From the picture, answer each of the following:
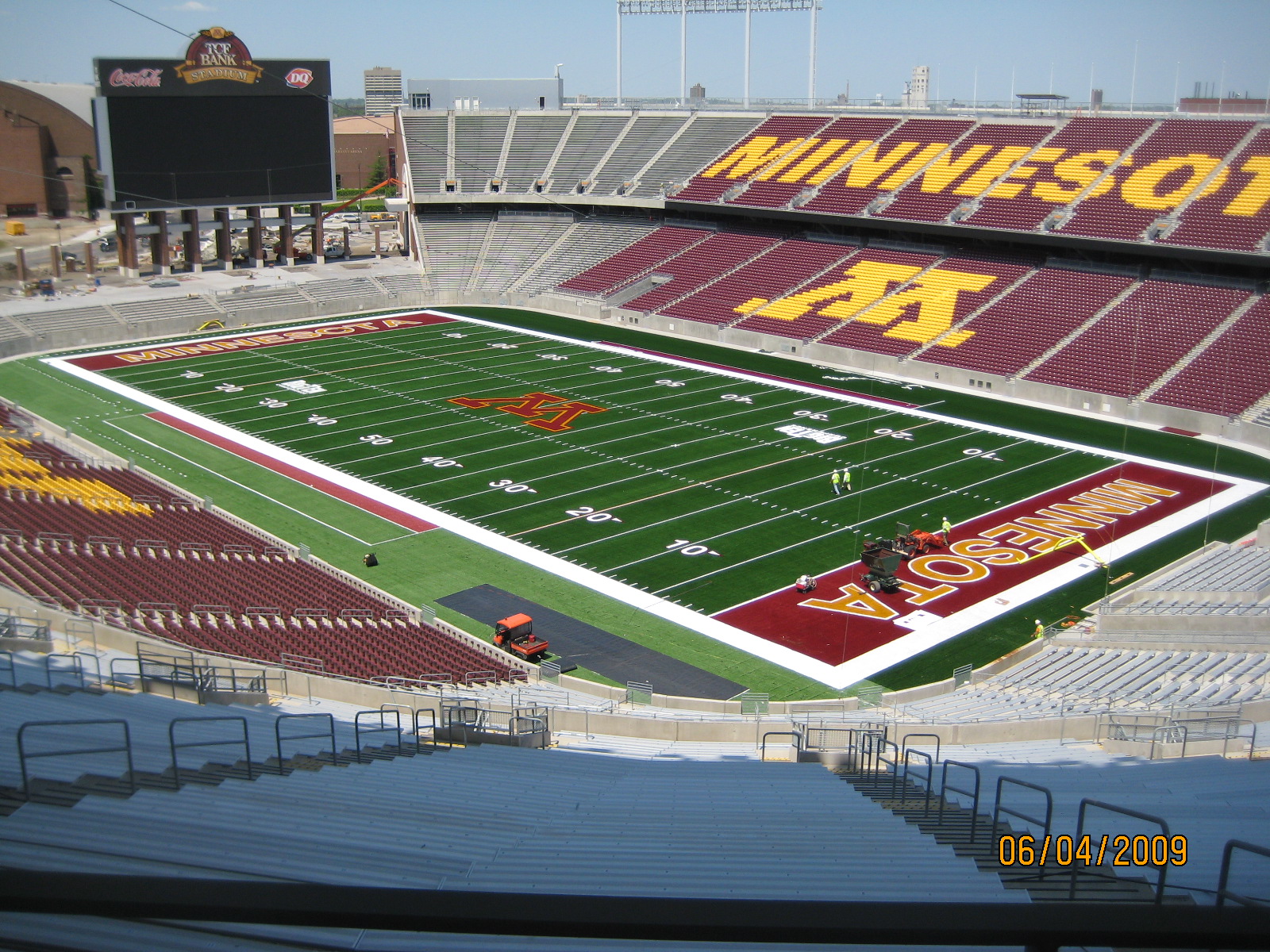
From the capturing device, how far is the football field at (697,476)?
862 inches

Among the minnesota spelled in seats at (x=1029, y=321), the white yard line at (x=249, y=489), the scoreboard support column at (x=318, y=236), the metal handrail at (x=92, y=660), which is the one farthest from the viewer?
the scoreboard support column at (x=318, y=236)

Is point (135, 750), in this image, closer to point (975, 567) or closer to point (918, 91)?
point (975, 567)

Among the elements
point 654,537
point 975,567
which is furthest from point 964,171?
point 654,537

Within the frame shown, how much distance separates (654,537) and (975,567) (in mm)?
6908

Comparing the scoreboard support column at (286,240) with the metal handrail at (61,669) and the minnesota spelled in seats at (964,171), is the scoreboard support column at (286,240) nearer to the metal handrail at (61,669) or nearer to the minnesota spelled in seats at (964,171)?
the minnesota spelled in seats at (964,171)

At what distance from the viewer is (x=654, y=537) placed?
81.1 feet

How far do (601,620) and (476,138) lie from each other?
4806 cm

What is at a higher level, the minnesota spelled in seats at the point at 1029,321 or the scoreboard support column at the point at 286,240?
the scoreboard support column at the point at 286,240

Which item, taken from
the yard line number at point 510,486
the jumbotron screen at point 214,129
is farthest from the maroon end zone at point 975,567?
the jumbotron screen at point 214,129

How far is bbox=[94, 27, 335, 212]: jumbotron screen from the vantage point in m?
46.0

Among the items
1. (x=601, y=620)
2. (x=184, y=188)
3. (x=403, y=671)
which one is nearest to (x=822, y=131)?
(x=184, y=188)

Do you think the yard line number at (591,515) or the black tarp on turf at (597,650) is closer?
the black tarp on turf at (597,650)

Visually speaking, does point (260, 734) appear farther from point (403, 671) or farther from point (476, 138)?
point (476, 138)
